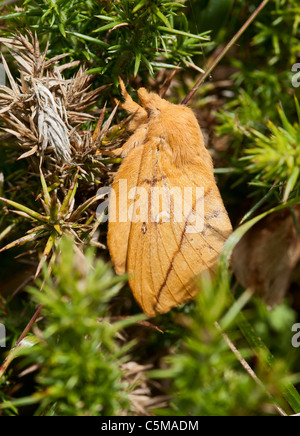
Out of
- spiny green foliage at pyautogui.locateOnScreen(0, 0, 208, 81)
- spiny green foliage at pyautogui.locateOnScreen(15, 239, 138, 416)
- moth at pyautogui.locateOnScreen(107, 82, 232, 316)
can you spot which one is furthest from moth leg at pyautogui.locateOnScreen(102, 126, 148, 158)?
spiny green foliage at pyautogui.locateOnScreen(15, 239, 138, 416)

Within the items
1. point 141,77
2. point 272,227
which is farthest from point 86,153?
point 272,227

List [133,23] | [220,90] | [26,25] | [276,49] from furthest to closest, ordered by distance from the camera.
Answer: [220,90] < [276,49] < [26,25] < [133,23]

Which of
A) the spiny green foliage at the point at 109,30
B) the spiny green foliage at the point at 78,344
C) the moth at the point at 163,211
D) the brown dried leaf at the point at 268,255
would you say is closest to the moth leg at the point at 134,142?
the moth at the point at 163,211

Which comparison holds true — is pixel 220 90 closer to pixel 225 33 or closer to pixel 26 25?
pixel 225 33

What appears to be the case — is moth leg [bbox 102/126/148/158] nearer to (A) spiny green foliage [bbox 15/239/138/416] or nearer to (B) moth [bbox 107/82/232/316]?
(B) moth [bbox 107/82/232/316]

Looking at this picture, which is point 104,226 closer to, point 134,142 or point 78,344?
point 134,142

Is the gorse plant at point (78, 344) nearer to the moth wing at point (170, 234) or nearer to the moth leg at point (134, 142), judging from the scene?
the moth wing at point (170, 234)
